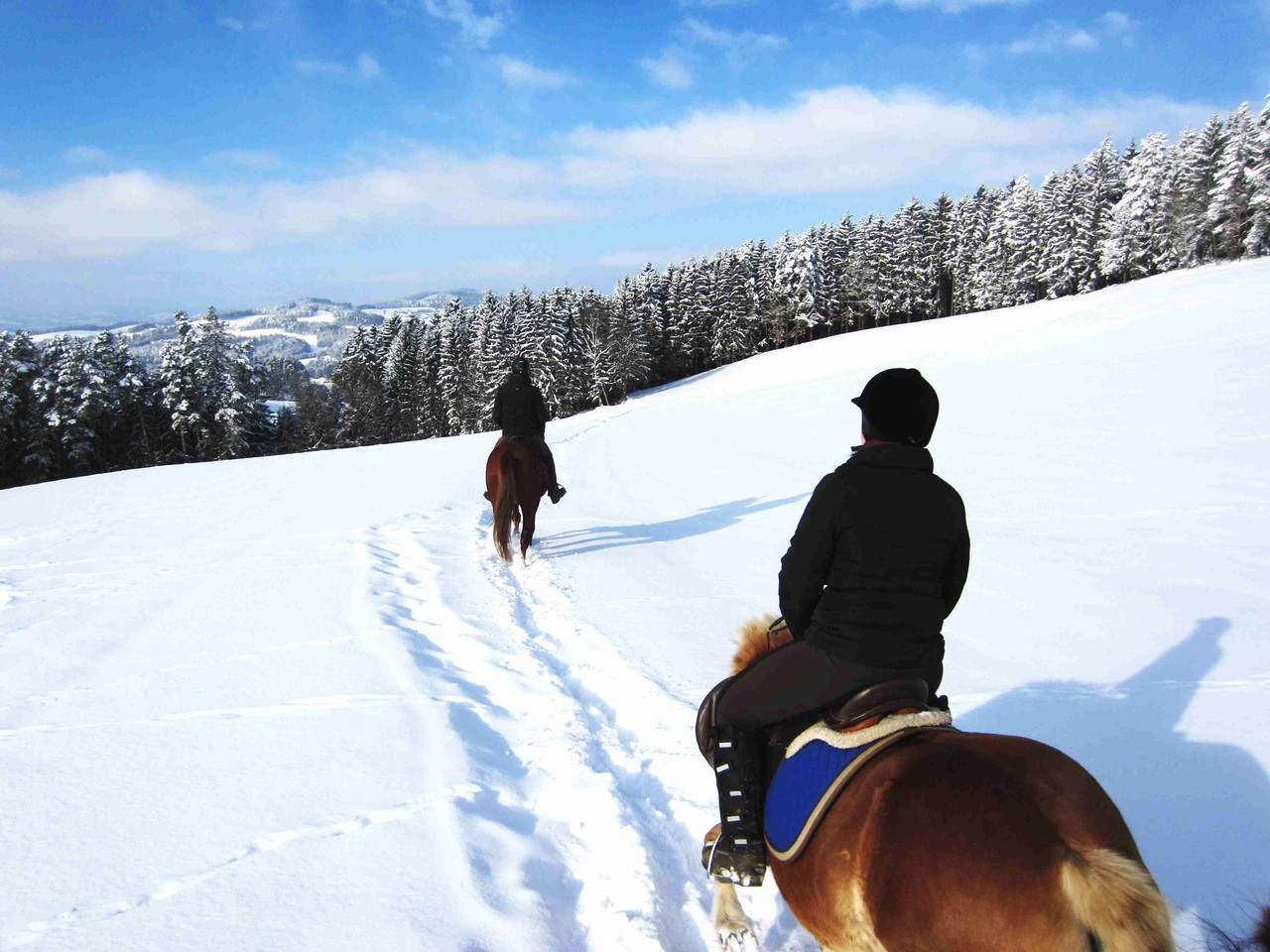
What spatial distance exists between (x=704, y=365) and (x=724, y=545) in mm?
60026

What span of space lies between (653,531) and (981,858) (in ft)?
28.1

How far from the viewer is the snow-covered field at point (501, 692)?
280cm

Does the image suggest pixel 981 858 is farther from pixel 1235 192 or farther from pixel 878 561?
pixel 1235 192

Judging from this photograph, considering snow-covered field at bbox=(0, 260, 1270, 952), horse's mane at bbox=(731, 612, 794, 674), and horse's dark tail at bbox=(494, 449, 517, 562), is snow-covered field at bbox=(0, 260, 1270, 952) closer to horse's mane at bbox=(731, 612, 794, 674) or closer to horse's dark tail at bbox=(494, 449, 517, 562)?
horse's dark tail at bbox=(494, 449, 517, 562)

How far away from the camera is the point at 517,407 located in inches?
349

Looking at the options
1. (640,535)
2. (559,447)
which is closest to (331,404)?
(559,447)

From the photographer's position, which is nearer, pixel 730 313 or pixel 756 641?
pixel 756 641

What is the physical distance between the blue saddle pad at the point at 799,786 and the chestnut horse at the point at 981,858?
9 cm

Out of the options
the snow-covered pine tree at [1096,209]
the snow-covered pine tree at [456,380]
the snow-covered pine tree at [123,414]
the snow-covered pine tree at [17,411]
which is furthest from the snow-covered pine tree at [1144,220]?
the snow-covered pine tree at [17,411]

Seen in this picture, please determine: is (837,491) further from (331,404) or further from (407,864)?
(331,404)

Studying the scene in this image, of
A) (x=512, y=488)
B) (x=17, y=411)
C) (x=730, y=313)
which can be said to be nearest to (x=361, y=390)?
(x=17, y=411)

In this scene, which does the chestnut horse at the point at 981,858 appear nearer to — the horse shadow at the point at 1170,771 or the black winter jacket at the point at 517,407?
the horse shadow at the point at 1170,771

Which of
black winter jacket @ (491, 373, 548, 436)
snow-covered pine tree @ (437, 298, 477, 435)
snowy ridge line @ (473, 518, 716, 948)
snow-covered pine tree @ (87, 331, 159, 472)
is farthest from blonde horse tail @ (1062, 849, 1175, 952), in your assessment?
snow-covered pine tree @ (437, 298, 477, 435)

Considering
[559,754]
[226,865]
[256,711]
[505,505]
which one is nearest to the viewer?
[226,865]
